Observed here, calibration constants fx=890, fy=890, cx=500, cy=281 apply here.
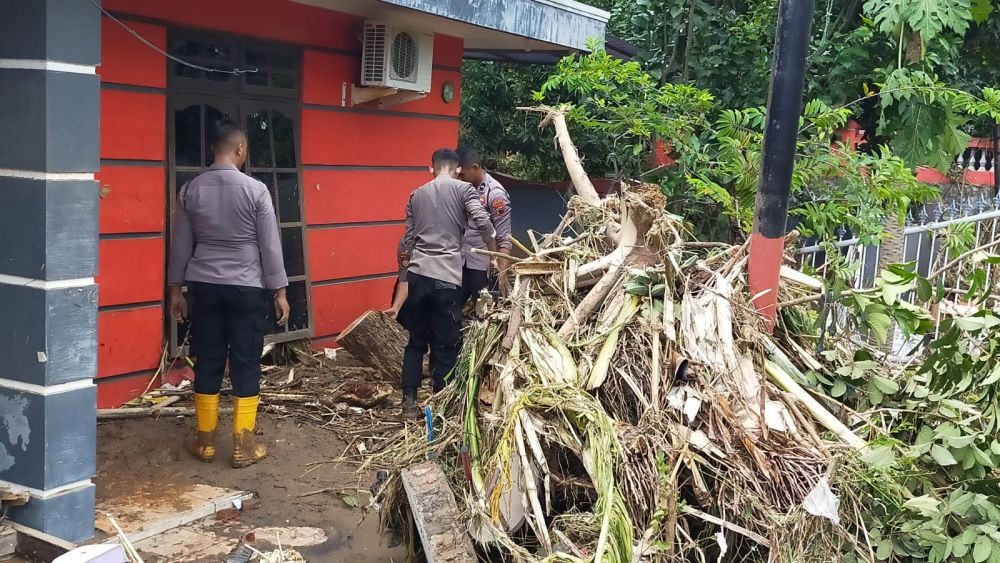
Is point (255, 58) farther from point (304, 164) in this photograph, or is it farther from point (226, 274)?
point (226, 274)

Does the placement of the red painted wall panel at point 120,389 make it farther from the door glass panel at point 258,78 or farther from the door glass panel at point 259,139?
the door glass panel at point 258,78

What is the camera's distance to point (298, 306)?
7219 millimetres

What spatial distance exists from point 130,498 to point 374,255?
3.81 m

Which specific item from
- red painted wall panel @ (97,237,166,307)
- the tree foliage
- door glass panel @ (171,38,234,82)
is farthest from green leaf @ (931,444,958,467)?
door glass panel @ (171,38,234,82)

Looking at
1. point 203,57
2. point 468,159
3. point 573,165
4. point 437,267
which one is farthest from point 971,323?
point 203,57

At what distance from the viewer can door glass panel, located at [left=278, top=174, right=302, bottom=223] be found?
7.04 meters

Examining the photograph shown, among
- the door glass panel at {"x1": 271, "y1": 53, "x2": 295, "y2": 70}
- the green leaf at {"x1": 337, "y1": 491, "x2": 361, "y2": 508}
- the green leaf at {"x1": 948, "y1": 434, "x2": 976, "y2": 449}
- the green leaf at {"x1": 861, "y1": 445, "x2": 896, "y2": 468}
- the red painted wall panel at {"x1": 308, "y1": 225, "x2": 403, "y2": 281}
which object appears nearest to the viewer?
the green leaf at {"x1": 861, "y1": 445, "x2": 896, "y2": 468}

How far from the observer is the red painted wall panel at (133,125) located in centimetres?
560

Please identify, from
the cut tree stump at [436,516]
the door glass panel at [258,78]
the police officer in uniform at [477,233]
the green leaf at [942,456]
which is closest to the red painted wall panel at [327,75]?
the door glass panel at [258,78]

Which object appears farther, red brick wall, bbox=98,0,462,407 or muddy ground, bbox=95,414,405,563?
red brick wall, bbox=98,0,462,407

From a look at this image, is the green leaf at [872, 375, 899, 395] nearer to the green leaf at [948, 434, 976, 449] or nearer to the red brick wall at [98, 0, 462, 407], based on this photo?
the green leaf at [948, 434, 976, 449]

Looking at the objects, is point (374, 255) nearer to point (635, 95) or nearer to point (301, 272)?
point (301, 272)

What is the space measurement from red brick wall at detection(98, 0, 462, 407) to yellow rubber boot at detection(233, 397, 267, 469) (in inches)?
45.9

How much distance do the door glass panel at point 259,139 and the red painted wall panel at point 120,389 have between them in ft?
5.96
